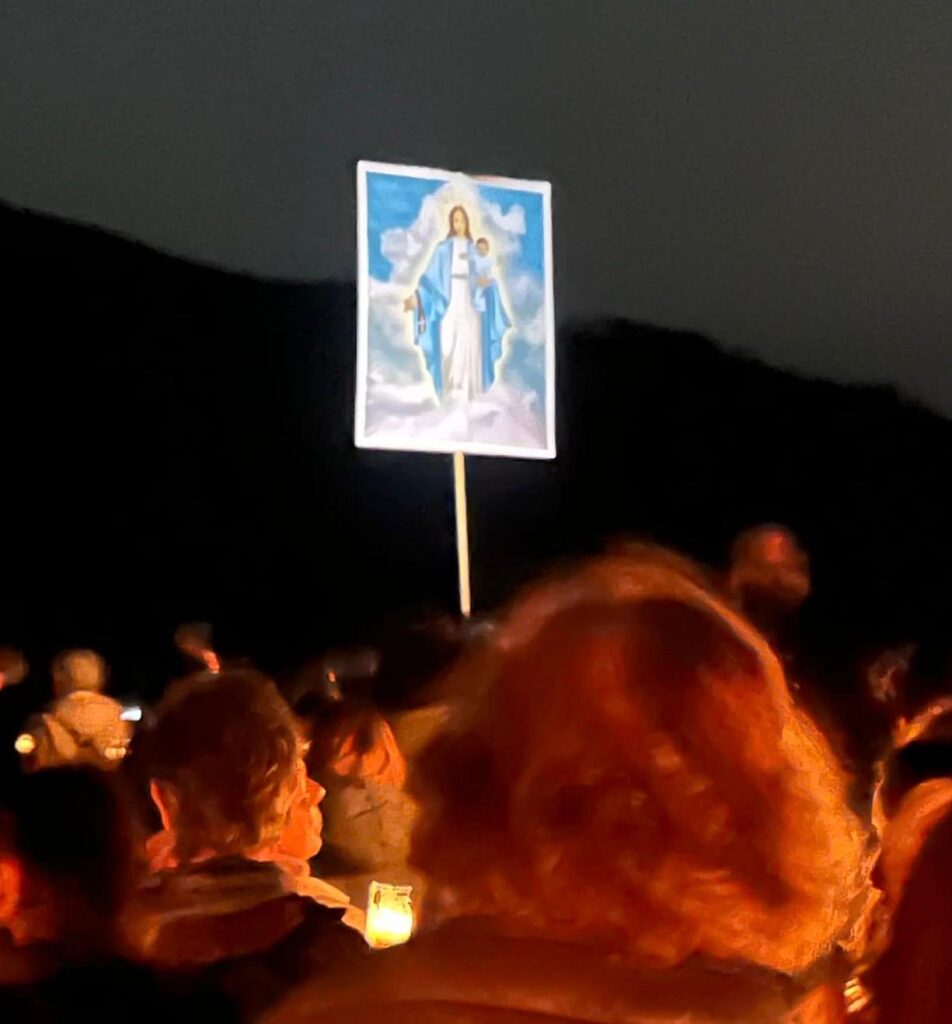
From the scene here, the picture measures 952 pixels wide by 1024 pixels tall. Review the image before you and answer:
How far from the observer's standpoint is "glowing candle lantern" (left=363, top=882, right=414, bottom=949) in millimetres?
897

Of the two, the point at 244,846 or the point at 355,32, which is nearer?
the point at 244,846

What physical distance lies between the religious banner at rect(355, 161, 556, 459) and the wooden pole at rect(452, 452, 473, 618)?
11mm

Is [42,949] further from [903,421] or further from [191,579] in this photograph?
[903,421]

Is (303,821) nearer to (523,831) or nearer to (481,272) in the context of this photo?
(523,831)

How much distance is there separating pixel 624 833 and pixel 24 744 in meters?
0.40

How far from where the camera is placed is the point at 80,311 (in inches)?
36.0

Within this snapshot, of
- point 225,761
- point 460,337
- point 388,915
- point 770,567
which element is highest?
point 460,337

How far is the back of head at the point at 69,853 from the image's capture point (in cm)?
85

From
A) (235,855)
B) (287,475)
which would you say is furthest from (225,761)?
(287,475)

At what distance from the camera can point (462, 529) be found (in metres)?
0.97

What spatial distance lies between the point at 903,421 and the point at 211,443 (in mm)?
546

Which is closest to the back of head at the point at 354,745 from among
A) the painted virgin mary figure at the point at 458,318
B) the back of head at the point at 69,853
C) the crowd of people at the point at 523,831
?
the crowd of people at the point at 523,831

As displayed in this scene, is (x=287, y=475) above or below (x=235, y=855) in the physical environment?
above

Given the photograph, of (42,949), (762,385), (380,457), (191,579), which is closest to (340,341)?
(380,457)
